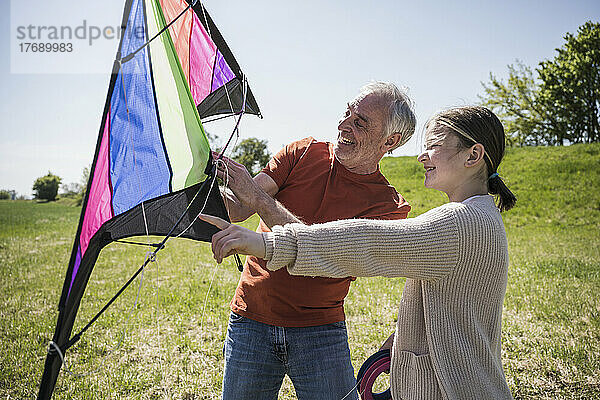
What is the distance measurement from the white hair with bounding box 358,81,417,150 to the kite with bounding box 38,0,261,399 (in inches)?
43.6

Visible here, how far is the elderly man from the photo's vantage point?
2316mm

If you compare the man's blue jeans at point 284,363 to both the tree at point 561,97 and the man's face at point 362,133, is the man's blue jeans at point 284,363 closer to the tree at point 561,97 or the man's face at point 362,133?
the man's face at point 362,133

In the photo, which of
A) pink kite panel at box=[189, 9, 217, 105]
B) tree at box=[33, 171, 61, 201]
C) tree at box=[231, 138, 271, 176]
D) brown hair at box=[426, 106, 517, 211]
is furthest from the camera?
tree at box=[33, 171, 61, 201]

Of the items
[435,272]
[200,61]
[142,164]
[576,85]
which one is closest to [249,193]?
[142,164]

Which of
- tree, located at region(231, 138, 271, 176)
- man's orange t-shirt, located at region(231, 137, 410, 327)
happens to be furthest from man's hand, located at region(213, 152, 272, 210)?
tree, located at region(231, 138, 271, 176)

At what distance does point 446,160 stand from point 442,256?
1.30 ft

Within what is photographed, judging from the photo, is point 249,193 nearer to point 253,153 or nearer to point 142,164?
point 142,164

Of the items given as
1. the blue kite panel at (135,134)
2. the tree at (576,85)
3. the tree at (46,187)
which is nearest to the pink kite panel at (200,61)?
the blue kite panel at (135,134)

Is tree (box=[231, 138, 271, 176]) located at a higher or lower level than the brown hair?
higher

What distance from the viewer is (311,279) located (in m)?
2.37

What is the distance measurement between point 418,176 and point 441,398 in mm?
18273

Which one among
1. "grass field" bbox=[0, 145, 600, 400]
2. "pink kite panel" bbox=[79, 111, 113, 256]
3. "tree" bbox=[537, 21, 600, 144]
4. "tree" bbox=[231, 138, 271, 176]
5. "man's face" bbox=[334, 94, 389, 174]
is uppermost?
"tree" bbox=[537, 21, 600, 144]

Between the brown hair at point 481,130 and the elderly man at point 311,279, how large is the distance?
2.53ft

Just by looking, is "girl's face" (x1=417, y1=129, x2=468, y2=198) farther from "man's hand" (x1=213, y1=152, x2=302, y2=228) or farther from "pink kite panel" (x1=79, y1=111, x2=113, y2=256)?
"pink kite panel" (x1=79, y1=111, x2=113, y2=256)
